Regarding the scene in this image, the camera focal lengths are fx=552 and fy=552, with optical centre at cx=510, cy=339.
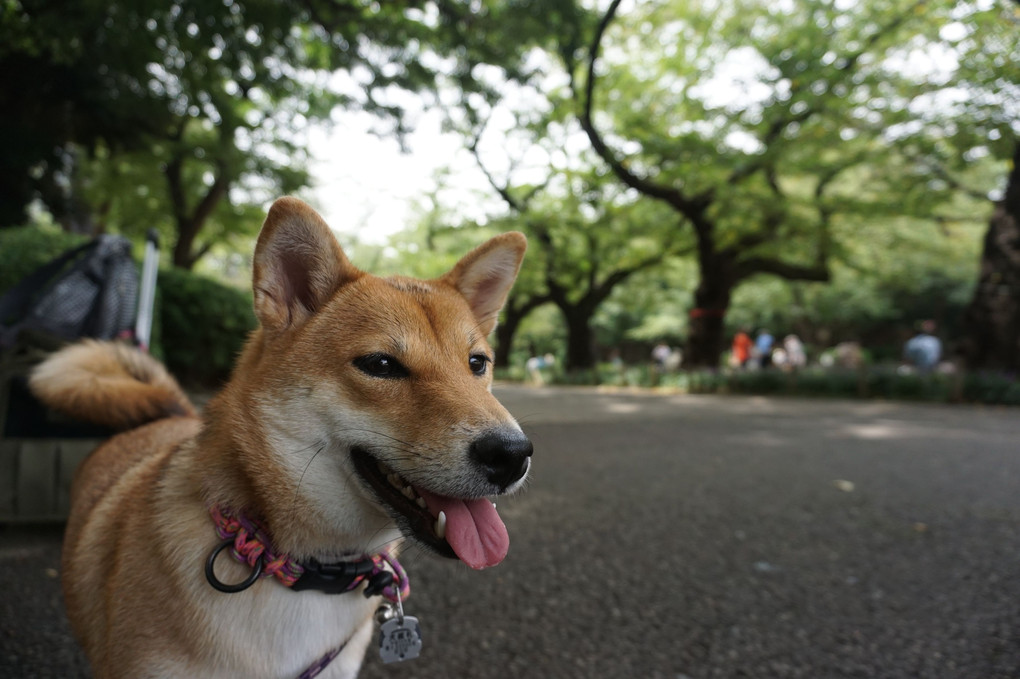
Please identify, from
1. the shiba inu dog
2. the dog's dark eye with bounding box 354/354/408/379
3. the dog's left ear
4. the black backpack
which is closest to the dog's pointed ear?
the shiba inu dog

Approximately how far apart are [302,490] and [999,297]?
710 inches

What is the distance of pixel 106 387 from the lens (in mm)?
2340

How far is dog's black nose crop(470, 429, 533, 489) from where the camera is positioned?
1282 millimetres

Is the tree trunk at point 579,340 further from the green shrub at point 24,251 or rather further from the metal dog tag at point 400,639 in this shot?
the metal dog tag at point 400,639

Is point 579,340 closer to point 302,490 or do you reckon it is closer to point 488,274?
point 488,274

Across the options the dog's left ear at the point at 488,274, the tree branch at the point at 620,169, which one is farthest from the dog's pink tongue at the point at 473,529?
the tree branch at the point at 620,169

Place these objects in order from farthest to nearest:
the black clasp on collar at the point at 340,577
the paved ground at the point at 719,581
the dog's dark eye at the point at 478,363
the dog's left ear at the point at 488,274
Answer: the paved ground at the point at 719,581, the dog's left ear at the point at 488,274, the dog's dark eye at the point at 478,363, the black clasp on collar at the point at 340,577

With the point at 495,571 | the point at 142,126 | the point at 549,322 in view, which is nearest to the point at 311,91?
the point at 142,126

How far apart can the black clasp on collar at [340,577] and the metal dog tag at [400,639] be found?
0.13 m

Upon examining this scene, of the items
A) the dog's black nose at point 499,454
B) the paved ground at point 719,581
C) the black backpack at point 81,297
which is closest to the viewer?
the dog's black nose at point 499,454

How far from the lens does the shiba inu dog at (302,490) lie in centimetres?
133

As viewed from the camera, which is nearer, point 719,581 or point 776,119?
point 719,581

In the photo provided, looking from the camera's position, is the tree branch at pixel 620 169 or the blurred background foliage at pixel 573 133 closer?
the blurred background foliage at pixel 573 133

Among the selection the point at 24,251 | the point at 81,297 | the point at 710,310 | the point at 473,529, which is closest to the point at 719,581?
the point at 473,529
